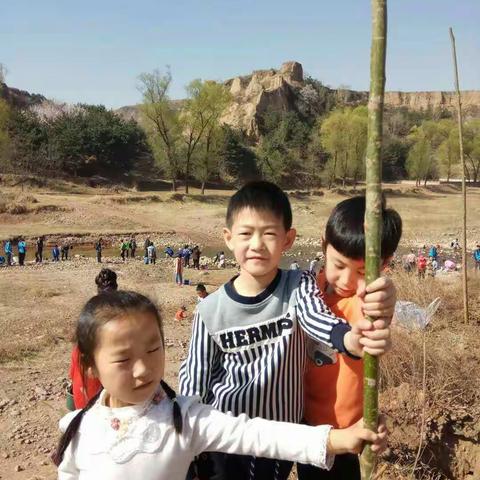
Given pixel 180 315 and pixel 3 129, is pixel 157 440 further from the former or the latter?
pixel 3 129

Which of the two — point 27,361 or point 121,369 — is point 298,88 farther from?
point 121,369

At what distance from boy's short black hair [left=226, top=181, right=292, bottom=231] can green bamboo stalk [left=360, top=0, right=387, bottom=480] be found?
567 millimetres

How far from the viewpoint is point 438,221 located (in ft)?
108

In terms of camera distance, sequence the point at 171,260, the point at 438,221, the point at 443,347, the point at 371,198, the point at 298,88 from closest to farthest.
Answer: the point at 371,198 → the point at 443,347 → the point at 171,260 → the point at 438,221 → the point at 298,88

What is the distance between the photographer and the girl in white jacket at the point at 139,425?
4.92ft

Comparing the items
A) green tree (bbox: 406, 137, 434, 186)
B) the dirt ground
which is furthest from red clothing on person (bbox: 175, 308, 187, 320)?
green tree (bbox: 406, 137, 434, 186)

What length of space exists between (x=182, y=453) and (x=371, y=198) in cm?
97

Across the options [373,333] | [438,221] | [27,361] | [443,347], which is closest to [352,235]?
[373,333]

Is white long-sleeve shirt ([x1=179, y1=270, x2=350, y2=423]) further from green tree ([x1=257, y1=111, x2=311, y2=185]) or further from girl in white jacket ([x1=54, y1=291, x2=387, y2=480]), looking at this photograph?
green tree ([x1=257, y1=111, x2=311, y2=185])

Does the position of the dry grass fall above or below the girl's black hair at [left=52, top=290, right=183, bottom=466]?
below

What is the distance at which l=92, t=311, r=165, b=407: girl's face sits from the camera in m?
1.50

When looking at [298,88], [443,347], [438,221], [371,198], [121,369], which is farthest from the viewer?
[298,88]

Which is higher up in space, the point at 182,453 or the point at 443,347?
the point at 182,453

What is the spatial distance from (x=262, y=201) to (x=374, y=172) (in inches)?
24.2
